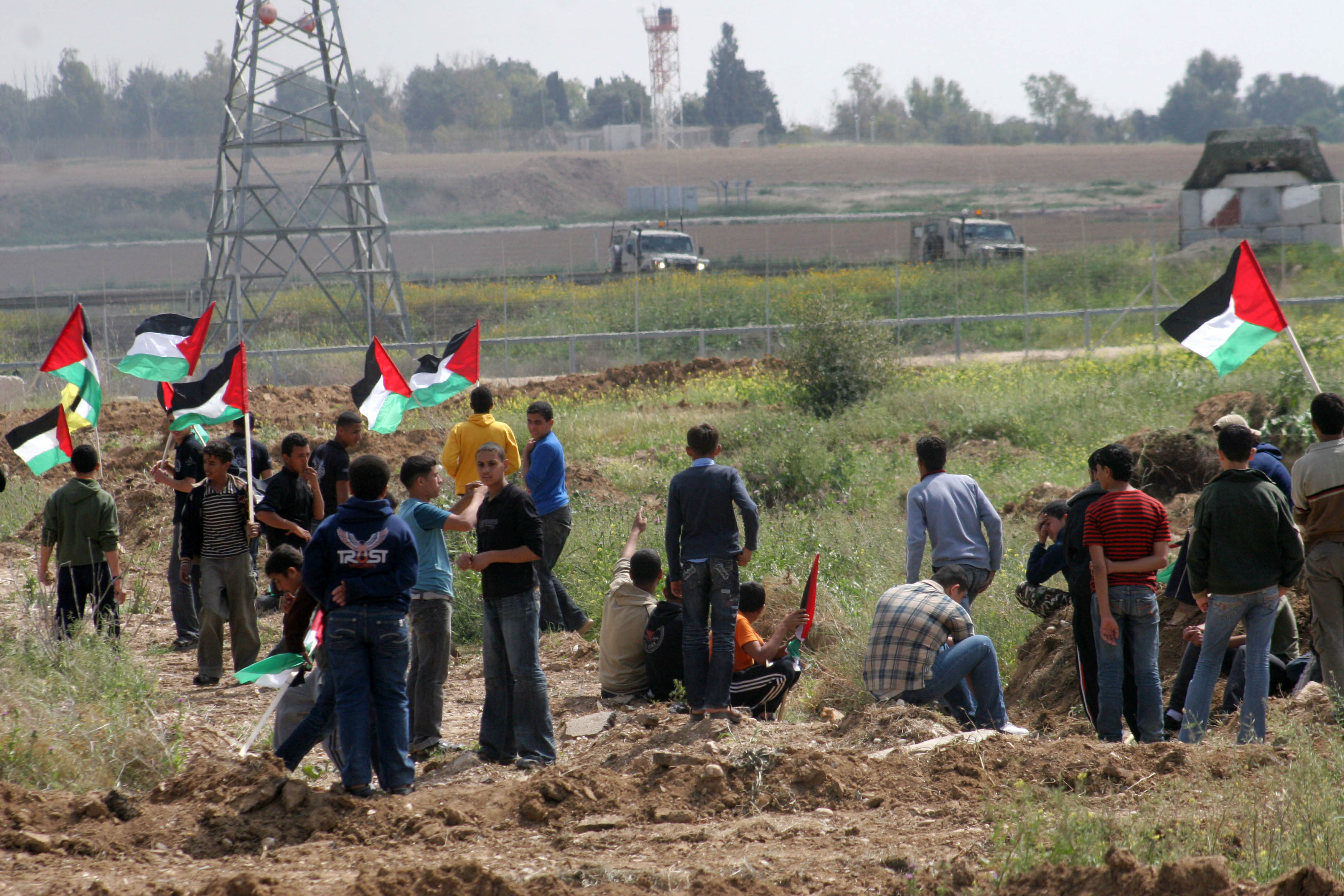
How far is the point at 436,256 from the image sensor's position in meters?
54.5

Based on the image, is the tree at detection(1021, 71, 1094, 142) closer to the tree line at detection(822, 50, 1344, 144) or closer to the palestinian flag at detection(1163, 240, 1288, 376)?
the tree line at detection(822, 50, 1344, 144)

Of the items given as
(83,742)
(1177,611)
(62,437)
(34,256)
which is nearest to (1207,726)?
(1177,611)

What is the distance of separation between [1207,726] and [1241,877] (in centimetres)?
238

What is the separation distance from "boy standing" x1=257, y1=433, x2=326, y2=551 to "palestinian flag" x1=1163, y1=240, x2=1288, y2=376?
20.7 feet

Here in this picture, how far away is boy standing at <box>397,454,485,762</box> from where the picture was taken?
6.49 m

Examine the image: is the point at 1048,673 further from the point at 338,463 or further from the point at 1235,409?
the point at 1235,409

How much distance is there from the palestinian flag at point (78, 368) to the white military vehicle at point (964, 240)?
27.9 metres

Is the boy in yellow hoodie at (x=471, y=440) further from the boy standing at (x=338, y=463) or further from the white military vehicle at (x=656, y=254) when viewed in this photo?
the white military vehicle at (x=656, y=254)

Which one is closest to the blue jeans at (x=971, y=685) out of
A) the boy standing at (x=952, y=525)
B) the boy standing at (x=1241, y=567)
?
the boy standing at (x=952, y=525)

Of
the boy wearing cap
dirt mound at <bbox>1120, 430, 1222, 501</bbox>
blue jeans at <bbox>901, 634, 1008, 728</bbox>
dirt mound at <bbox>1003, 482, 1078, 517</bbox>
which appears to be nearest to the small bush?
dirt mound at <bbox>1120, 430, 1222, 501</bbox>

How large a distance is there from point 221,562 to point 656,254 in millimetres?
28416

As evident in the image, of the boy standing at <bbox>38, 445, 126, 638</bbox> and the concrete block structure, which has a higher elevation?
the concrete block structure

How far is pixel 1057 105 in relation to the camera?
374ft

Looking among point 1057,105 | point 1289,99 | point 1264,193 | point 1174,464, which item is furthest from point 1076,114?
point 1174,464
